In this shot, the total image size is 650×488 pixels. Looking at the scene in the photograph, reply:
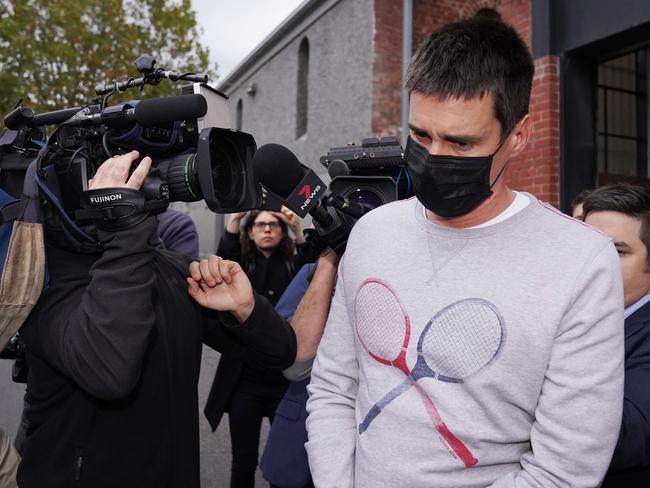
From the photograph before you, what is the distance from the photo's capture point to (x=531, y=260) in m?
1.38

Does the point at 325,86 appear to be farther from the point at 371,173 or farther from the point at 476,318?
the point at 476,318

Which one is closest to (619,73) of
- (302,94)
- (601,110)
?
(601,110)

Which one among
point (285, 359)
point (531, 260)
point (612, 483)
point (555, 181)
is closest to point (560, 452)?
point (531, 260)

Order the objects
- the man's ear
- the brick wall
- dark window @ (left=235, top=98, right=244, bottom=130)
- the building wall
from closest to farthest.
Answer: the man's ear → the brick wall → the building wall → dark window @ (left=235, top=98, right=244, bottom=130)

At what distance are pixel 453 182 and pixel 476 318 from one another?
32cm

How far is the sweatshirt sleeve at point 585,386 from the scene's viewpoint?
1.30 m

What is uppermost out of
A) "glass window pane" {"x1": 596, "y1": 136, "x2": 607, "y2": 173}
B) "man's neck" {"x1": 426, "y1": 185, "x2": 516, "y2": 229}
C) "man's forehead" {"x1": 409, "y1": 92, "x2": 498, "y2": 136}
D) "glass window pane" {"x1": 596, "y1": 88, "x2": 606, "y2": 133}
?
"glass window pane" {"x1": 596, "y1": 88, "x2": 606, "y2": 133}

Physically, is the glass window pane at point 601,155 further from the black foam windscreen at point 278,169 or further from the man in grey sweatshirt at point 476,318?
the man in grey sweatshirt at point 476,318

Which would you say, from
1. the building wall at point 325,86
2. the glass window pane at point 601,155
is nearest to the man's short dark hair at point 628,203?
the glass window pane at point 601,155

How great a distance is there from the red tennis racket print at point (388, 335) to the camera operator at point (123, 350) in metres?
0.57

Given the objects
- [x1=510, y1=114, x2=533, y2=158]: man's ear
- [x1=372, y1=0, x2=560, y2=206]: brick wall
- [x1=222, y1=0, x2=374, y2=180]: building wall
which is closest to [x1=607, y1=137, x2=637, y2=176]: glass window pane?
[x1=372, y1=0, x2=560, y2=206]: brick wall

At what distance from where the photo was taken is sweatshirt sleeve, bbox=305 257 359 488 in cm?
158

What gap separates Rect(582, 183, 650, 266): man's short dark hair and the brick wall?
3199 millimetres

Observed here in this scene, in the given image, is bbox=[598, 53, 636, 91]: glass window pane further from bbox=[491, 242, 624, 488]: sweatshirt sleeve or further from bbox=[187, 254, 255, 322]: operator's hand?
bbox=[491, 242, 624, 488]: sweatshirt sleeve
